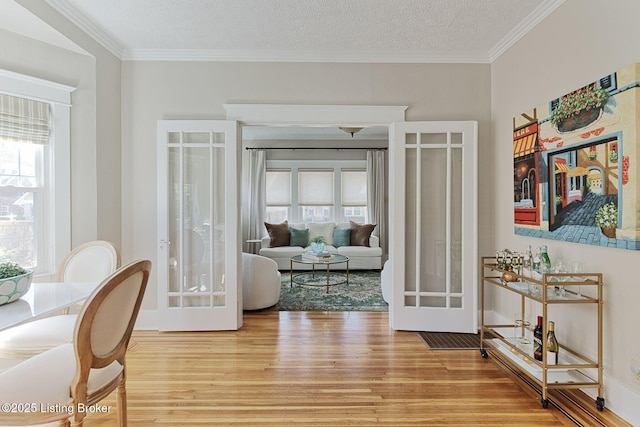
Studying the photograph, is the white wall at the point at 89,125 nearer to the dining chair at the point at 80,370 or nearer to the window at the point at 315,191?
the dining chair at the point at 80,370

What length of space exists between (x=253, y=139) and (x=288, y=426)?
19.5 ft

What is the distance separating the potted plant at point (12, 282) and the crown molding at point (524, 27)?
3.79 m

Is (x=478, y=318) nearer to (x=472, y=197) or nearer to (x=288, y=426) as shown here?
(x=472, y=197)

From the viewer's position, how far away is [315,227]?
22.0ft

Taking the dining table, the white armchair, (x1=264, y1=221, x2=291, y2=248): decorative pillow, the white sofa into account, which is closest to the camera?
the dining table

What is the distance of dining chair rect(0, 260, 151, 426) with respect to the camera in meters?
1.24

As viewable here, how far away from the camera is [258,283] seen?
3.82 metres

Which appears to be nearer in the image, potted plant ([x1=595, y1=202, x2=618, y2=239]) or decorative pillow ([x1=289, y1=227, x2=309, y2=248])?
potted plant ([x1=595, y1=202, x2=618, y2=239])

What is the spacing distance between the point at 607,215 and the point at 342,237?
4.76 meters

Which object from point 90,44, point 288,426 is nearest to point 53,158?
point 90,44

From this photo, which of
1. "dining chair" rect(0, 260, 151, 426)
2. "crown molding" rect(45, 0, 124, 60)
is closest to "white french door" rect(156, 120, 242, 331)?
"crown molding" rect(45, 0, 124, 60)

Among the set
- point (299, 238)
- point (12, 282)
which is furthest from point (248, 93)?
point (299, 238)

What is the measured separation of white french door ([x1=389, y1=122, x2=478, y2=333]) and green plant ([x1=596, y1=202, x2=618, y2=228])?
1205 millimetres

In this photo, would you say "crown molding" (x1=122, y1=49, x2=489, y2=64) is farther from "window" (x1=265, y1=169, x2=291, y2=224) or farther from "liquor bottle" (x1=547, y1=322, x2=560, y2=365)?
"window" (x1=265, y1=169, x2=291, y2=224)
